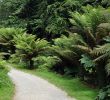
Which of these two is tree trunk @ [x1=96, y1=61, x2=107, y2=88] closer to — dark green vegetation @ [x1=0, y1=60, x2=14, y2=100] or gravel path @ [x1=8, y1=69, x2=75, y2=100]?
gravel path @ [x1=8, y1=69, x2=75, y2=100]

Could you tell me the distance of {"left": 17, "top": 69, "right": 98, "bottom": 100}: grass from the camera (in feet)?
40.3

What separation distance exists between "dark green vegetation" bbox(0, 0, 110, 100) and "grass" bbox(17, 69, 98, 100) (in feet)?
1.37

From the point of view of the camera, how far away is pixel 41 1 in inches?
1121

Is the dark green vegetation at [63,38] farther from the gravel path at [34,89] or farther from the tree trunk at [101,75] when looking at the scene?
the gravel path at [34,89]

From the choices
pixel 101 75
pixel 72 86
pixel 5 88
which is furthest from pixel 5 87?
pixel 101 75

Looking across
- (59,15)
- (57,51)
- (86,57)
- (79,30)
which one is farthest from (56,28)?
(86,57)

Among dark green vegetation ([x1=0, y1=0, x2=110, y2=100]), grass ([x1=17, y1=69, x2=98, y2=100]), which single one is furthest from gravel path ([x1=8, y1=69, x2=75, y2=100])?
dark green vegetation ([x1=0, y1=0, x2=110, y2=100])

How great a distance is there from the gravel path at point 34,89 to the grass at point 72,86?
0.32 metres

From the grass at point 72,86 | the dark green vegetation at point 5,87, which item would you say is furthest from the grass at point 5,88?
the grass at point 72,86

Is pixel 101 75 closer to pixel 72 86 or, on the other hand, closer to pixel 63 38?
pixel 72 86

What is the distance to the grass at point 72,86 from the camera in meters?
12.3

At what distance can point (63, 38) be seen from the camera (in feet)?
59.0

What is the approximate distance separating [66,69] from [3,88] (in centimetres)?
449

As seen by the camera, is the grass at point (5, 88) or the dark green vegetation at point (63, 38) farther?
the dark green vegetation at point (63, 38)
